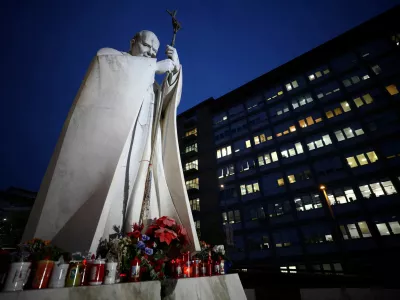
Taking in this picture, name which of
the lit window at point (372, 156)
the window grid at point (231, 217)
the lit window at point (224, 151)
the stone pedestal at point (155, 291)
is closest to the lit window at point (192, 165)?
the lit window at point (224, 151)

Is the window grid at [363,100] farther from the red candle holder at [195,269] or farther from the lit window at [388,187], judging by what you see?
the red candle holder at [195,269]

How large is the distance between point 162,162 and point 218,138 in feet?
86.3

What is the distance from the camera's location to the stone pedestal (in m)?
1.47

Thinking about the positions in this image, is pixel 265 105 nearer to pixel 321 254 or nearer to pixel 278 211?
pixel 278 211

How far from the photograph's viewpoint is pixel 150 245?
114 inches

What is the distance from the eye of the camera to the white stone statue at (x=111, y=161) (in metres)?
2.78

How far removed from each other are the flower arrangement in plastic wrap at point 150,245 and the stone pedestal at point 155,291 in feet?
0.78

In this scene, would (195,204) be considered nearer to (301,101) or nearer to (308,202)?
(308,202)

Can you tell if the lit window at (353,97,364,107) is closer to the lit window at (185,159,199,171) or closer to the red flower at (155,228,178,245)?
the lit window at (185,159,199,171)

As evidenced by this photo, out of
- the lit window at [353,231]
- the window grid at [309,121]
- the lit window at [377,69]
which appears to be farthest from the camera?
the window grid at [309,121]

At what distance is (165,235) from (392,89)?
26.7 meters

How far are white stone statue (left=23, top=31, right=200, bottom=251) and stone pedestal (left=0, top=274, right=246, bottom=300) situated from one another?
3.27ft

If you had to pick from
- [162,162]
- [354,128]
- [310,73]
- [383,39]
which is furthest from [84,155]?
[383,39]

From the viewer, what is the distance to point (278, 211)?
21312 mm
